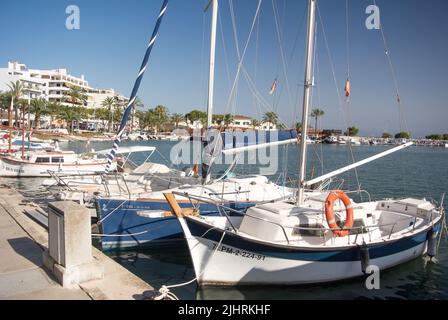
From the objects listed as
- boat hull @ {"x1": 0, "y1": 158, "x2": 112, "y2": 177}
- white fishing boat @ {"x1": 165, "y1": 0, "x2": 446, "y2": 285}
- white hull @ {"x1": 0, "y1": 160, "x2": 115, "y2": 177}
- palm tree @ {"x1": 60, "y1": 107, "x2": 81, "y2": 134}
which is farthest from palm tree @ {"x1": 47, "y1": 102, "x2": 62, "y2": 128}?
white fishing boat @ {"x1": 165, "y1": 0, "x2": 446, "y2": 285}

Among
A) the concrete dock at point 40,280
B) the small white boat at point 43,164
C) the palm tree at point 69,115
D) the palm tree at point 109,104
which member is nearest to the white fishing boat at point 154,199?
the concrete dock at point 40,280

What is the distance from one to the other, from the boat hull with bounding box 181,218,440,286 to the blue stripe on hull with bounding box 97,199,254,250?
3.72 meters

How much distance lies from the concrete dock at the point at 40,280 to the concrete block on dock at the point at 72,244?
0.57 feet

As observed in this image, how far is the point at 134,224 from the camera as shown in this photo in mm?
14164

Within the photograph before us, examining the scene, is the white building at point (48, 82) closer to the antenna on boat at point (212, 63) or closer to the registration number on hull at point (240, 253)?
the antenna on boat at point (212, 63)

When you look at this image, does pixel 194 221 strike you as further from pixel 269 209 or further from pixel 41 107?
pixel 41 107

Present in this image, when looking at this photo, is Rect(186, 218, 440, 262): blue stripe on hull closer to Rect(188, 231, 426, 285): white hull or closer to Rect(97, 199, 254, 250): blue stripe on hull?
Rect(188, 231, 426, 285): white hull

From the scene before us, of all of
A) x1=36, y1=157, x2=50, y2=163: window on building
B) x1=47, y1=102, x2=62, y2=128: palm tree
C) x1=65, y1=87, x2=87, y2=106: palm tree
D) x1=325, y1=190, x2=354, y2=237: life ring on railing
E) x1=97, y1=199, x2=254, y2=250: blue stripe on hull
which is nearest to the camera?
x1=325, y1=190, x2=354, y2=237: life ring on railing

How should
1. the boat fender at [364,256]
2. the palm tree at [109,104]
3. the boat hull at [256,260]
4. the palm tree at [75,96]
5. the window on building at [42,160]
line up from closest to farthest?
1. the boat hull at [256,260]
2. the boat fender at [364,256]
3. the window on building at [42,160]
4. the palm tree at [75,96]
5. the palm tree at [109,104]

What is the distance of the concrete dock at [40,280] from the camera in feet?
21.6

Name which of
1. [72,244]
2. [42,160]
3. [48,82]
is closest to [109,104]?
[48,82]

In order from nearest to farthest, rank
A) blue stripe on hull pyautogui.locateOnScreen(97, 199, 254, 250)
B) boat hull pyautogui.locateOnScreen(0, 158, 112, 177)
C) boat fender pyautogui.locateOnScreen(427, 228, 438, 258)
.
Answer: boat fender pyautogui.locateOnScreen(427, 228, 438, 258)
blue stripe on hull pyautogui.locateOnScreen(97, 199, 254, 250)
boat hull pyautogui.locateOnScreen(0, 158, 112, 177)

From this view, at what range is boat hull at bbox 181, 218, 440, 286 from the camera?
1021 cm
